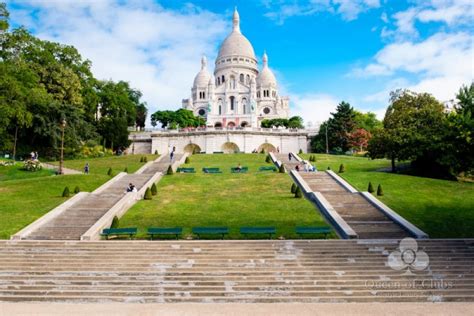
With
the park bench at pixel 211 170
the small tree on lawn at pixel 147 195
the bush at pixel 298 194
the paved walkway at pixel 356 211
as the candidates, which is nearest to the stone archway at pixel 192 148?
the park bench at pixel 211 170

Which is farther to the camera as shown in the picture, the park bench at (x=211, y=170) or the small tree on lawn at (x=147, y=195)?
the park bench at (x=211, y=170)

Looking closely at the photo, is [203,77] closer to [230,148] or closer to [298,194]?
[230,148]

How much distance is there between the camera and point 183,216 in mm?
23203

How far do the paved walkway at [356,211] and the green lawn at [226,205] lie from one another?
1.67 m

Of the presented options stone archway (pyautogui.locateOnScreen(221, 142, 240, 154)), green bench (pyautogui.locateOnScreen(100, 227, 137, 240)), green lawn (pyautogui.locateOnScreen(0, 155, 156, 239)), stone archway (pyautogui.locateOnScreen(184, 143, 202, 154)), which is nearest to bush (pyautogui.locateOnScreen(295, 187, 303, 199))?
green bench (pyautogui.locateOnScreen(100, 227, 137, 240))

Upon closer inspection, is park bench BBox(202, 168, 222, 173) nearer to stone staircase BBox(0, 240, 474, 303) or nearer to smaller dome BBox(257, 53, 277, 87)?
stone staircase BBox(0, 240, 474, 303)

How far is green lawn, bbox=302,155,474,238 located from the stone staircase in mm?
3103

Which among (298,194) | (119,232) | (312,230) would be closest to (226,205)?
(298,194)

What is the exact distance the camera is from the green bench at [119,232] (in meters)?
19.4

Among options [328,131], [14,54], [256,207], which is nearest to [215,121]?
[328,131]

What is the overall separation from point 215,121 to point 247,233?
82.4 m

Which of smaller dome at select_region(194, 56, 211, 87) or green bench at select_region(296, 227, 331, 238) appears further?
smaller dome at select_region(194, 56, 211, 87)

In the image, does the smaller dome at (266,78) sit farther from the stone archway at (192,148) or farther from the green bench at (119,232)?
the green bench at (119,232)

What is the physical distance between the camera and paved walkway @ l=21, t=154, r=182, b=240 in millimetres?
20008
